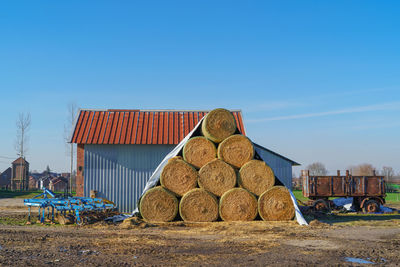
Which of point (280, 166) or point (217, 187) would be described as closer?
point (217, 187)

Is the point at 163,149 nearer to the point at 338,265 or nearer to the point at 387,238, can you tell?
the point at 387,238

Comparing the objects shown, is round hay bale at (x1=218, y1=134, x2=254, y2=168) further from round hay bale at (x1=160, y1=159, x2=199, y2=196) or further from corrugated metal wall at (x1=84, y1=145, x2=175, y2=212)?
corrugated metal wall at (x1=84, y1=145, x2=175, y2=212)

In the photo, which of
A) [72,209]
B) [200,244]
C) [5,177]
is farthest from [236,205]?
[5,177]

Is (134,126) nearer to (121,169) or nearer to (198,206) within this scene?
(121,169)

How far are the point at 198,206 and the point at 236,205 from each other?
1.29 metres

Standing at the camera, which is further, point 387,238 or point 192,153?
point 192,153

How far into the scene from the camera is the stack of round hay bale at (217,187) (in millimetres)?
13953

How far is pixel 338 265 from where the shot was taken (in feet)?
25.5

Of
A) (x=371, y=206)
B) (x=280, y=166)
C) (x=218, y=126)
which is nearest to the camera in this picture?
(x=218, y=126)

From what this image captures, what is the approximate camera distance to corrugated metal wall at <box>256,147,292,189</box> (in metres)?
26.7

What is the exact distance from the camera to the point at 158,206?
13.9m

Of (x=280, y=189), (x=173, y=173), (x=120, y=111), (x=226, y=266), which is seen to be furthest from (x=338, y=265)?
(x=120, y=111)

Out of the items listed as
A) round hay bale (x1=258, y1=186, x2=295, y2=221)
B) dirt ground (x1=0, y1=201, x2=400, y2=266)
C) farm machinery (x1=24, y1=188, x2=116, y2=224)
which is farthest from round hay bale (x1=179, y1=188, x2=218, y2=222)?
farm machinery (x1=24, y1=188, x2=116, y2=224)

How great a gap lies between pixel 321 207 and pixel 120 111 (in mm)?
11273
